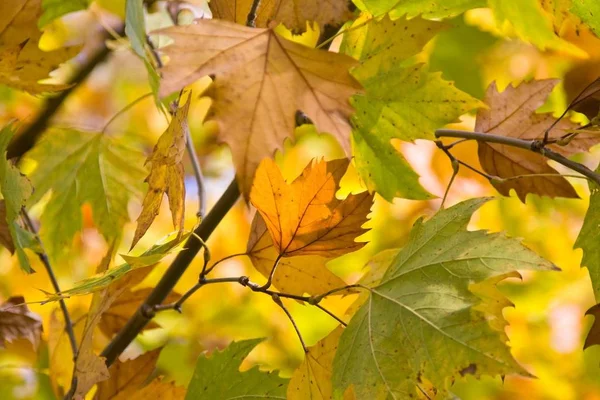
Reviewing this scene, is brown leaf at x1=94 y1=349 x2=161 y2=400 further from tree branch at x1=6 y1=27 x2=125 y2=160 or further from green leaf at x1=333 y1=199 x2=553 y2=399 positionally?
tree branch at x1=6 y1=27 x2=125 y2=160

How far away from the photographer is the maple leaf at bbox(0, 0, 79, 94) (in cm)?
72

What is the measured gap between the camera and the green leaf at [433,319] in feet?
1.71

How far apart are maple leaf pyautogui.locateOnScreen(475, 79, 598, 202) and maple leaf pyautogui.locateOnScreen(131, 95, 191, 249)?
0.34 m

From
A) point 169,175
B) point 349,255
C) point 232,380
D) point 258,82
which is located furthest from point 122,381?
point 349,255

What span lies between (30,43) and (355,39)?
1.08 ft

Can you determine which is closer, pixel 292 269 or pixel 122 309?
pixel 292 269

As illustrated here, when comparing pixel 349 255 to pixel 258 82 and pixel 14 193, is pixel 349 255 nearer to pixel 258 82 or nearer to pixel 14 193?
pixel 14 193

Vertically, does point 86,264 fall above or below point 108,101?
below

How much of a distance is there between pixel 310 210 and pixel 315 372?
0.14m

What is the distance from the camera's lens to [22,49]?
727 millimetres

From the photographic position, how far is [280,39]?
1.72 ft

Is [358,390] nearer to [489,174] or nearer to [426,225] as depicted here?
[426,225]

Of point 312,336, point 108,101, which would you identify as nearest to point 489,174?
point 312,336

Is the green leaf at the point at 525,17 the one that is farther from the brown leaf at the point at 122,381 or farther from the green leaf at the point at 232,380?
the brown leaf at the point at 122,381
